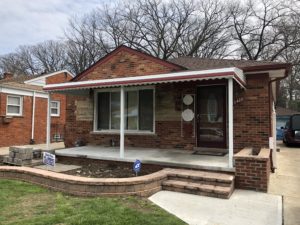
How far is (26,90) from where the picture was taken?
15.5 meters

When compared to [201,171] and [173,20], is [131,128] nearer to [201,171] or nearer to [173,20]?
[201,171]

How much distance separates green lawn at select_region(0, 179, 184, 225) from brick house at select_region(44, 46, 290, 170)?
2.59 meters

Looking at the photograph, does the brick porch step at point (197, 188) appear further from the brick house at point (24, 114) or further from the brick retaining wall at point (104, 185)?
the brick house at point (24, 114)

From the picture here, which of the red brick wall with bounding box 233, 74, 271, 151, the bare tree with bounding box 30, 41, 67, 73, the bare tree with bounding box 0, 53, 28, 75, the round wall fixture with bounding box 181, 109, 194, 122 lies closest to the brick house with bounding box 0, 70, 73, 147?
the round wall fixture with bounding box 181, 109, 194, 122

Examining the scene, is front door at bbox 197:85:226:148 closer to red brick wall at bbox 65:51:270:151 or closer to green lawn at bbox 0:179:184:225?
red brick wall at bbox 65:51:270:151

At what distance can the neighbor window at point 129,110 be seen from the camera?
33.2ft

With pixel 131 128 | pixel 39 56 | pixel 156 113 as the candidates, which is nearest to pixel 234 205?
pixel 156 113

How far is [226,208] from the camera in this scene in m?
5.06

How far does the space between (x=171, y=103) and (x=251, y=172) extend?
13.3 feet

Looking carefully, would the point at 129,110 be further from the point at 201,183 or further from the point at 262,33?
the point at 262,33

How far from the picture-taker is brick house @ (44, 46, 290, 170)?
26.3ft

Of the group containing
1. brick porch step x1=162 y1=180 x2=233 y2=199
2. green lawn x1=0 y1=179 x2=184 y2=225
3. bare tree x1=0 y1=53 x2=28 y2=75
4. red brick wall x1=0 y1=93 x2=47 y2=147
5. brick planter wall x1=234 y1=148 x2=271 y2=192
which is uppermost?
bare tree x1=0 y1=53 x2=28 y2=75

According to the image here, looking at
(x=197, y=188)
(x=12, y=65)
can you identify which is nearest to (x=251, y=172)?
(x=197, y=188)

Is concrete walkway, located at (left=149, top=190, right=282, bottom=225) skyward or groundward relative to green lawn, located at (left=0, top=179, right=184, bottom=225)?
groundward
